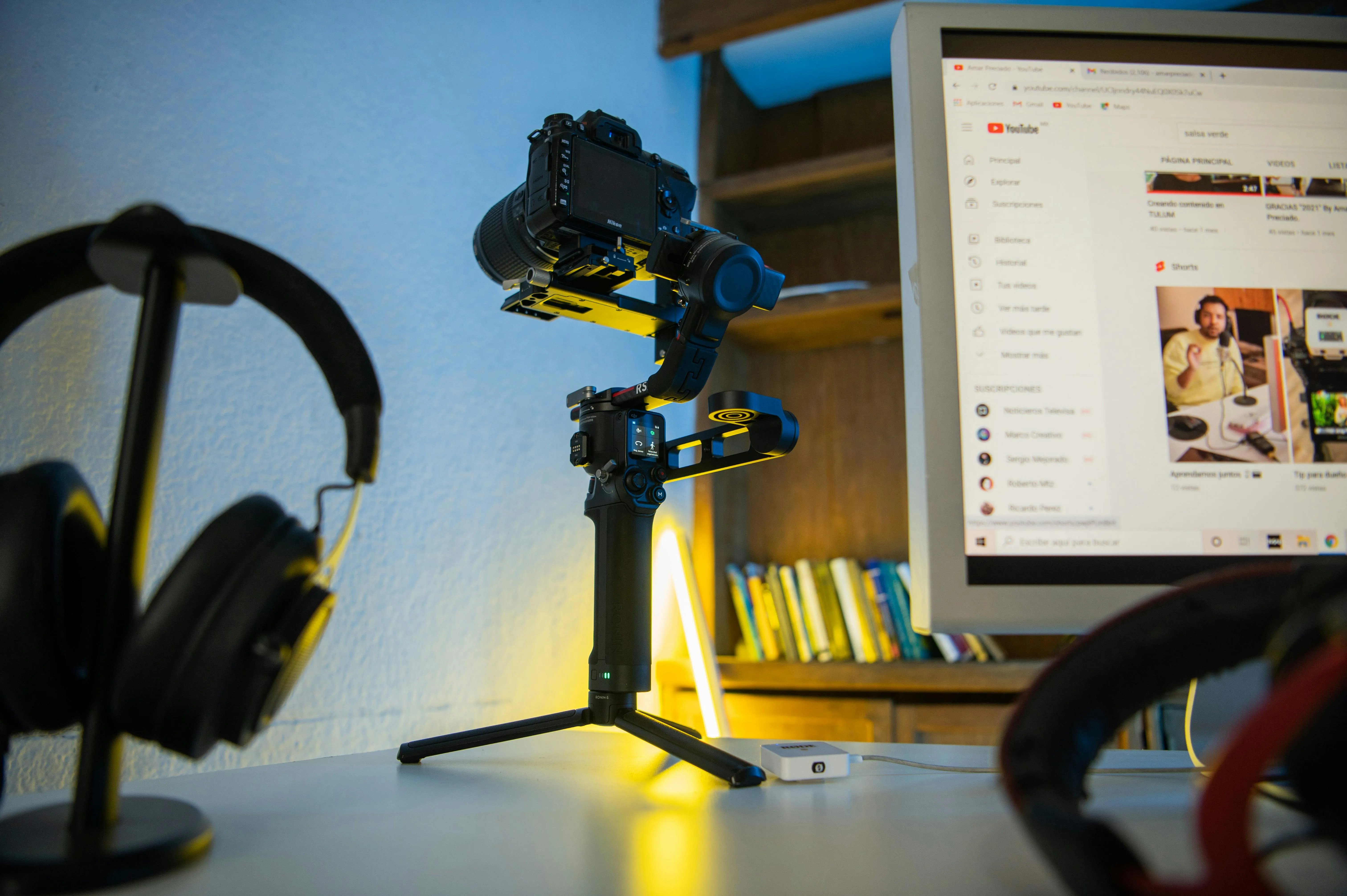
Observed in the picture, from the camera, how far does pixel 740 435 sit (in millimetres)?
635

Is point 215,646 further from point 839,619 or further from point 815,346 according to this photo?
point 815,346

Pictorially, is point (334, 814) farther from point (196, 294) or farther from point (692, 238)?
point (692, 238)

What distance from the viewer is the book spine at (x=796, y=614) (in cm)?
160

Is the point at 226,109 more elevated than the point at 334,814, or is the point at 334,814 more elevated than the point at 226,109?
the point at 226,109

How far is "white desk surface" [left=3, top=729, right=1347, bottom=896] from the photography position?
27 centimetres

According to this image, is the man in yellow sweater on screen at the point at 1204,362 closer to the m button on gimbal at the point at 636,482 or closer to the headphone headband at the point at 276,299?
the m button on gimbal at the point at 636,482

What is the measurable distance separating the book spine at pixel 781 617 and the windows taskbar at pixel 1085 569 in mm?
1217

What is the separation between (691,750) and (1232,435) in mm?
411

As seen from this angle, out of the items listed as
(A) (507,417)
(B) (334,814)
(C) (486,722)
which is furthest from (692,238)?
(C) (486,722)

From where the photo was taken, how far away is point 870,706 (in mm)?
1491

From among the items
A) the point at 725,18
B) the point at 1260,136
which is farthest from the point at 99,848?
the point at 725,18

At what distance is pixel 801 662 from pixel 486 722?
0.75 metres

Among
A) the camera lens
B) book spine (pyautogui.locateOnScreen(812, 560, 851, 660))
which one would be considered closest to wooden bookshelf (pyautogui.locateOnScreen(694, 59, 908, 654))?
book spine (pyautogui.locateOnScreen(812, 560, 851, 660))

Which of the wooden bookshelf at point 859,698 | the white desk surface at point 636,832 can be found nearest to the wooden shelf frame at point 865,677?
the wooden bookshelf at point 859,698
